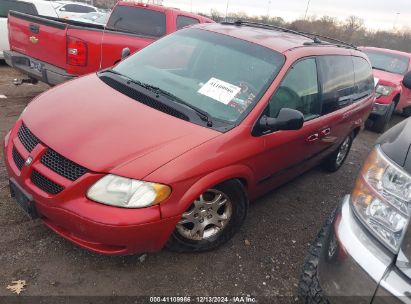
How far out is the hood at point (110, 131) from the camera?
7.50ft

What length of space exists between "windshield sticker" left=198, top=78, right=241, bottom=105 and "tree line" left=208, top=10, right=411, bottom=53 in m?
29.0

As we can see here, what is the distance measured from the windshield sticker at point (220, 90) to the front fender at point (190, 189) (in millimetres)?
595

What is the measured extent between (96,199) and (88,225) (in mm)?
165

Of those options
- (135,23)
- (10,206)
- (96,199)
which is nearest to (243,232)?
(96,199)

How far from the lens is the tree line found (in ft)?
105

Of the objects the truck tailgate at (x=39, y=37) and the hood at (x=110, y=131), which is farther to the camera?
the truck tailgate at (x=39, y=37)

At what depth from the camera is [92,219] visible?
2180mm

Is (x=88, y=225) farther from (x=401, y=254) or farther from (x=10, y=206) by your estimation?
(x=401, y=254)

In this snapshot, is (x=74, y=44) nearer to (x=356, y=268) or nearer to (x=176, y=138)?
(x=176, y=138)

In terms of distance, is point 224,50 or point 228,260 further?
point 224,50

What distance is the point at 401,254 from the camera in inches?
60.3

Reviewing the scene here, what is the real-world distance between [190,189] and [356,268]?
114cm

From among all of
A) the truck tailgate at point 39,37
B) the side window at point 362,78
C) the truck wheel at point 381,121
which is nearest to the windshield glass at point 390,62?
the truck wheel at point 381,121

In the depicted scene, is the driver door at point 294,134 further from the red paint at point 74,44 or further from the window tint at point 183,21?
the window tint at point 183,21
